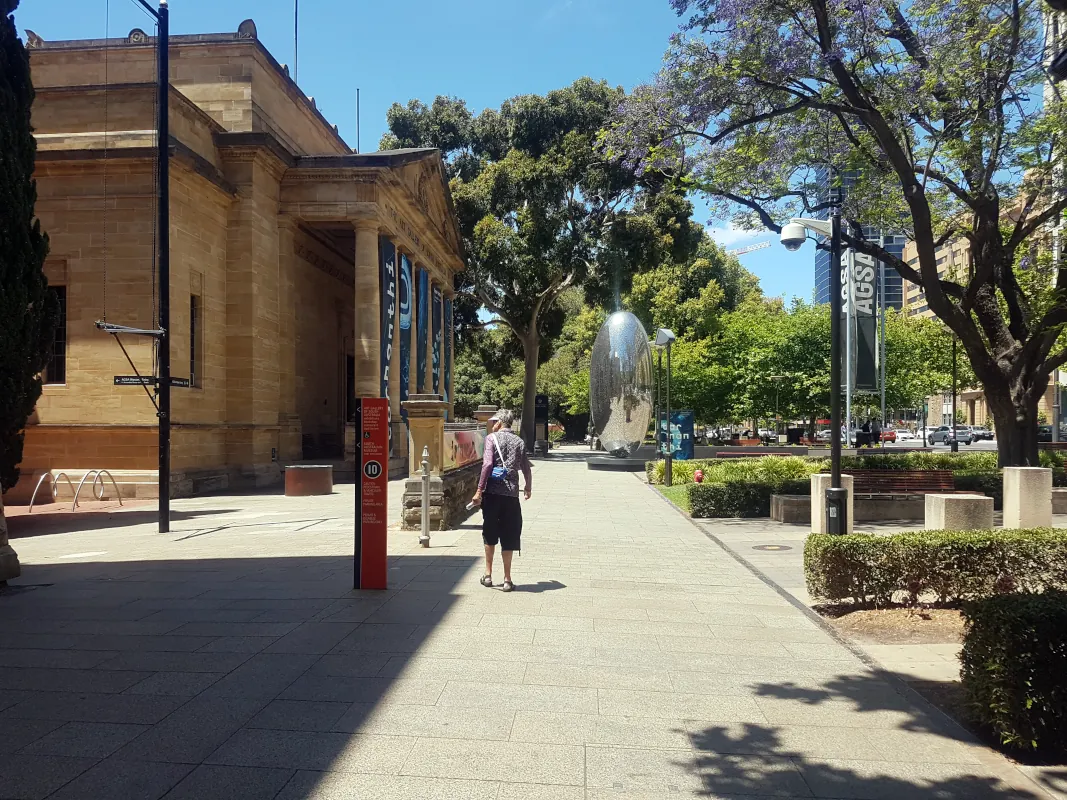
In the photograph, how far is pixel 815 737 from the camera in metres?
4.49

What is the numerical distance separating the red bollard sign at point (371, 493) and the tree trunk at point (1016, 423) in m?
13.6

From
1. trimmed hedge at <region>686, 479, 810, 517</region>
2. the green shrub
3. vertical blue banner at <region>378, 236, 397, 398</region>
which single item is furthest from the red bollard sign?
vertical blue banner at <region>378, 236, 397, 398</region>

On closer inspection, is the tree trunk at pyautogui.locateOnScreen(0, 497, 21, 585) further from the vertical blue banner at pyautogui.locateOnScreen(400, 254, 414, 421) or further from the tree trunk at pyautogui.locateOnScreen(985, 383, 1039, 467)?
the vertical blue banner at pyautogui.locateOnScreen(400, 254, 414, 421)

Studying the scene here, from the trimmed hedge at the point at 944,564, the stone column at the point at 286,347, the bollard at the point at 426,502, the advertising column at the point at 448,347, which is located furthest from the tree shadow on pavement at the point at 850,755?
the advertising column at the point at 448,347

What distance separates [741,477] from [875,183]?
23.0 feet

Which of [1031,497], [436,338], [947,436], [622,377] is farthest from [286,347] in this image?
[947,436]

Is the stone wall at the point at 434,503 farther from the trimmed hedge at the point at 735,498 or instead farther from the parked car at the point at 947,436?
the parked car at the point at 947,436

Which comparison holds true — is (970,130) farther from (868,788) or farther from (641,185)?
(641,185)

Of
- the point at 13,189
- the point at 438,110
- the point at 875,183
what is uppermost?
the point at 438,110

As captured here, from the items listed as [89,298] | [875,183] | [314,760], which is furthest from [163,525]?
[875,183]

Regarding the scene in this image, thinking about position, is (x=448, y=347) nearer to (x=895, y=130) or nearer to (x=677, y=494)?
(x=677, y=494)

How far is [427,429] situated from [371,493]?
484cm

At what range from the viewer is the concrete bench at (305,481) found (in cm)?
1883

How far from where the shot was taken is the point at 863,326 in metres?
26.1
